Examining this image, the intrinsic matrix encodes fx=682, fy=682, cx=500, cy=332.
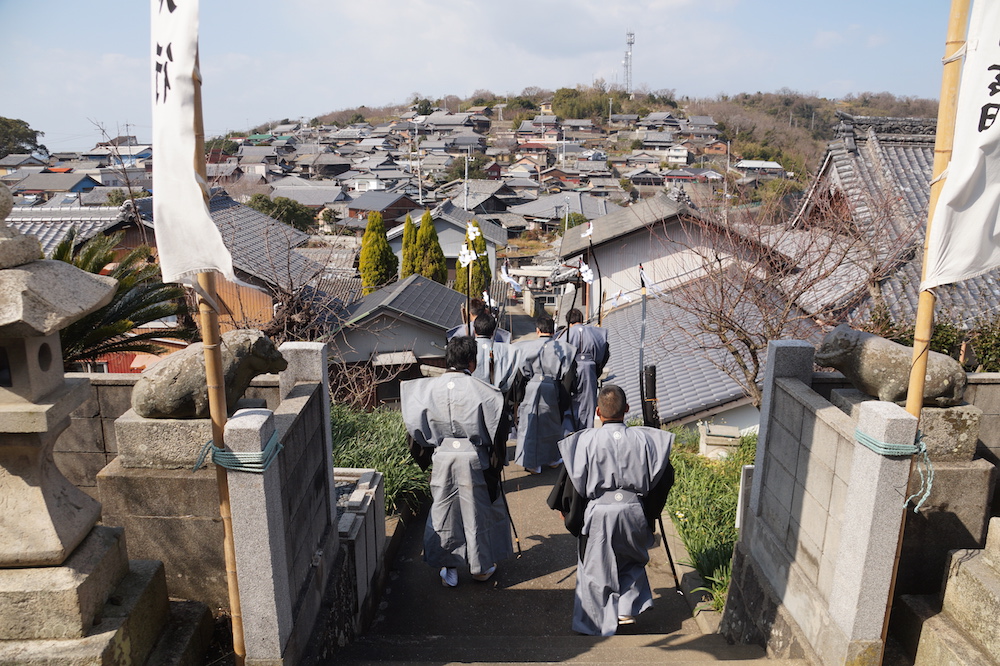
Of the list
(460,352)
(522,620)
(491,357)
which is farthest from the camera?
(491,357)

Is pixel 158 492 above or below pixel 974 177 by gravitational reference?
below

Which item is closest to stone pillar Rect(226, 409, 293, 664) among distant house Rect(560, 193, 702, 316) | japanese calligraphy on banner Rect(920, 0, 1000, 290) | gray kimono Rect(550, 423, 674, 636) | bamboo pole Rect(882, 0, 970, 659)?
gray kimono Rect(550, 423, 674, 636)

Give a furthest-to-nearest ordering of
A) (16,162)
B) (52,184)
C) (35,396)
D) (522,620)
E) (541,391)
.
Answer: (16,162), (52,184), (541,391), (522,620), (35,396)

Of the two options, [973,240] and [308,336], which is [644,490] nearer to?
[973,240]

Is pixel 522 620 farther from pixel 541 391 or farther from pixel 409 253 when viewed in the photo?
pixel 409 253

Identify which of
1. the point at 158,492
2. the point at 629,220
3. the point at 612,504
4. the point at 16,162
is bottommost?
the point at 612,504

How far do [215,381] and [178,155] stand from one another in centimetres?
104

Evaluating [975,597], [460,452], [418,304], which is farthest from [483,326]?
[418,304]

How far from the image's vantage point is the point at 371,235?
29359mm

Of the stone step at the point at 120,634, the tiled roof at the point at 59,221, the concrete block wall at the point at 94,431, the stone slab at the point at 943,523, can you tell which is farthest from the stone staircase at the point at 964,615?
the tiled roof at the point at 59,221

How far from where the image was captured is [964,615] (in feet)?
12.0

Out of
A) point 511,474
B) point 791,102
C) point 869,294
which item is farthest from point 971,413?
point 791,102

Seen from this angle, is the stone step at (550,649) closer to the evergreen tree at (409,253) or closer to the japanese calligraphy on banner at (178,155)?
the japanese calligraphy on banner at (178,155)

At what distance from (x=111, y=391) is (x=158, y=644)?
214cm
